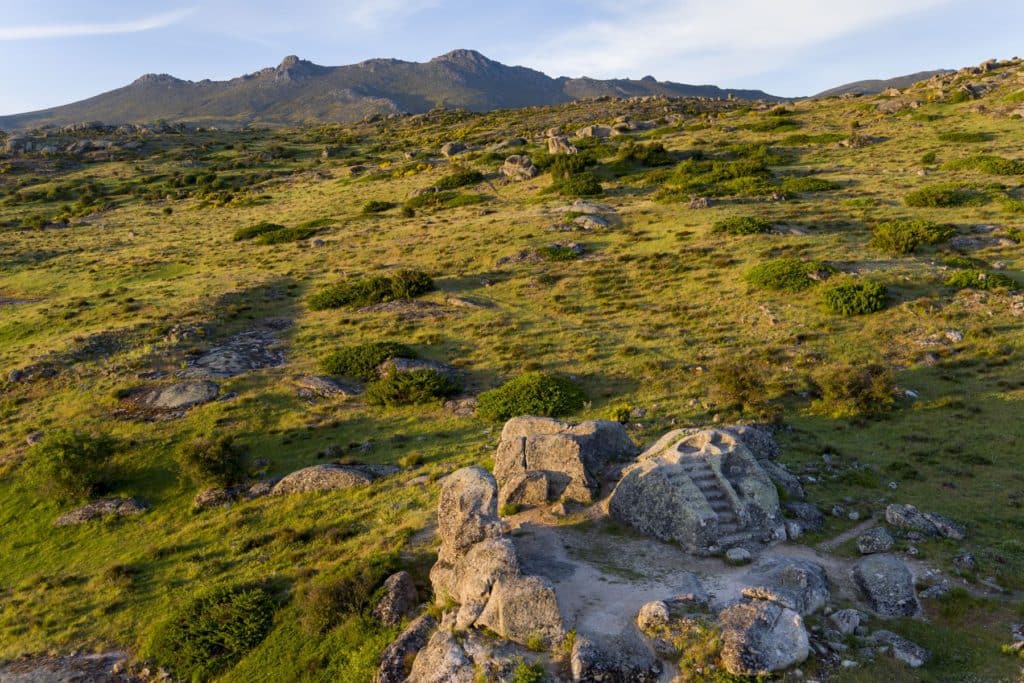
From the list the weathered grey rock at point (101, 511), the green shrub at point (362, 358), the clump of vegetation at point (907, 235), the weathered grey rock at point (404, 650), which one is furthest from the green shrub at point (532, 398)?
the clump of vegetation at point (907, 235)

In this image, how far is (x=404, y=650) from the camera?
560 inches

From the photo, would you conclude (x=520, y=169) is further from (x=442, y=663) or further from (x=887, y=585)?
(x=442, y=663)

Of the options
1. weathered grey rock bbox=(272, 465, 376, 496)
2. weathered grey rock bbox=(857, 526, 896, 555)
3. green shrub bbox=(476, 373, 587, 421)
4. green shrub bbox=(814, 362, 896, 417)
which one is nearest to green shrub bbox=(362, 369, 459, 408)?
green shrub bbox=(476, 373, 587, 421)

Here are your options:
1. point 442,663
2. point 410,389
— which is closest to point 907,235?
point 410,389

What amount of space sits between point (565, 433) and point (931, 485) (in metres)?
12.8

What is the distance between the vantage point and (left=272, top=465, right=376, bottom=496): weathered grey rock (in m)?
23.6

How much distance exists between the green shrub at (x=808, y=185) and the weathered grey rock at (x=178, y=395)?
59621 mm

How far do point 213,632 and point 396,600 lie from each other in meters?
5.90

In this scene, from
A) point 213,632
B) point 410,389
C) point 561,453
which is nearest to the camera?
point 213,632

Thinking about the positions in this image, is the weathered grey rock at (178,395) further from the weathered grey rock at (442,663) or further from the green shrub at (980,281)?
the green shrub at (980,281)

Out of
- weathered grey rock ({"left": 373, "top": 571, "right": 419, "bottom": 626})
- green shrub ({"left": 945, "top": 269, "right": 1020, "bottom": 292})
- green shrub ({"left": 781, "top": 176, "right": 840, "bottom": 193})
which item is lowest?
weathered grey rock ({"left": 373, "top": 571, "right": 419, "bottom": 626})

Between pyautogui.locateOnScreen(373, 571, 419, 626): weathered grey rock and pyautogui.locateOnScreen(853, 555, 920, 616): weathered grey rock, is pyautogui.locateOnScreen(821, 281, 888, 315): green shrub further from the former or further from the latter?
pyautogui.locateOnScreen(373, 571, 419, 626): weathered grey rock

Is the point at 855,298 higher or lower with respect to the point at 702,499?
higher

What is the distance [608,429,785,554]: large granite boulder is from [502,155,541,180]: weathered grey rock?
231 ft
